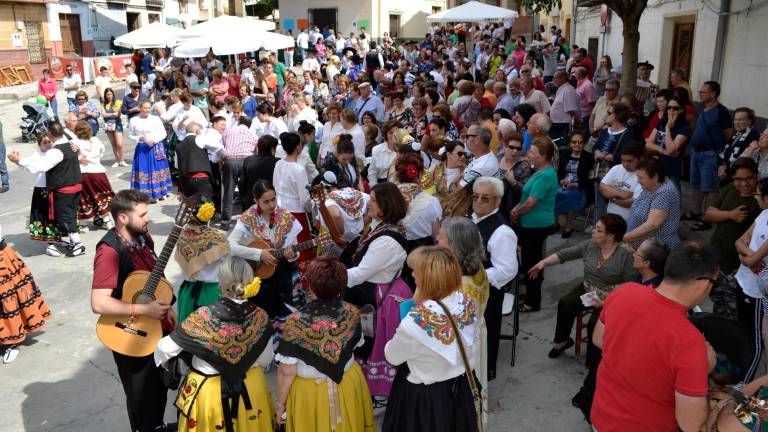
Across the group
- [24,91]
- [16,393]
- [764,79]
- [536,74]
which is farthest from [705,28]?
[24,91]

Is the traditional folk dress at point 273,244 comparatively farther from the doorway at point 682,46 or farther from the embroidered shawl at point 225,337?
the doorway at point 682,46

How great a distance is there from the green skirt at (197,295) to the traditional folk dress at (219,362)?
3.35 feet

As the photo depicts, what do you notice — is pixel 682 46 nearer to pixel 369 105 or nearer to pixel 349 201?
pixel 369 105

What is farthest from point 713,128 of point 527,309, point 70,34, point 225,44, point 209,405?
point 70,34

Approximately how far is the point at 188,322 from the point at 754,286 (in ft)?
12.3

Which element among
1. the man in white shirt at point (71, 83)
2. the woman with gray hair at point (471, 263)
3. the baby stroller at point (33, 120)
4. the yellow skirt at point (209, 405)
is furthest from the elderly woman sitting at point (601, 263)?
the man in white shirt at point (71, 83)

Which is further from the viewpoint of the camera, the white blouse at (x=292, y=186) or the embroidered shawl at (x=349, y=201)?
the white blouse at (x=292, y=186)

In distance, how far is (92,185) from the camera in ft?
27.9

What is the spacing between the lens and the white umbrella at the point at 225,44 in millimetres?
12797

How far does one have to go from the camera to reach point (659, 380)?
2.71 metres

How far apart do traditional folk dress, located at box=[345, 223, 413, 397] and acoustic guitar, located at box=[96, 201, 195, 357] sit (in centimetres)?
118

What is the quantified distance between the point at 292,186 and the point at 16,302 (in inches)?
104

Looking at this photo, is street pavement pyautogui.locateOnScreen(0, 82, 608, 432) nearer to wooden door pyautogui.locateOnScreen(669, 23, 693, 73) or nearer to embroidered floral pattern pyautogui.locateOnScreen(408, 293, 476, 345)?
embroidered floral pattern pyautogui.locateOnScreen(408, 293, 476, 345)

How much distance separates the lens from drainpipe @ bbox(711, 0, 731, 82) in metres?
9.80
